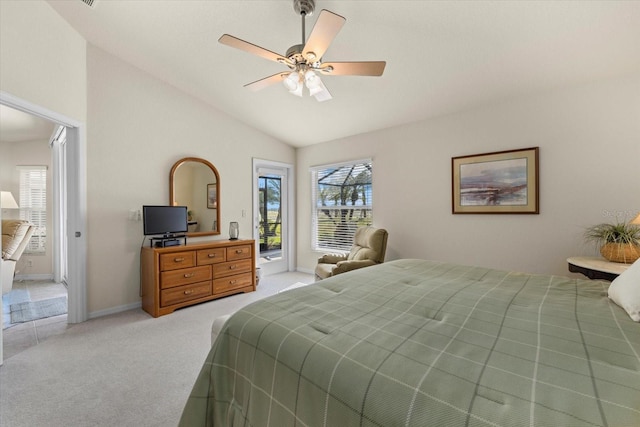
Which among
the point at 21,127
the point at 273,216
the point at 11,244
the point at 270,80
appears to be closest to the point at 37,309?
the point at 11,244

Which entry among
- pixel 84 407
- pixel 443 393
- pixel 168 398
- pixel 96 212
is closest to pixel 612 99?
pixel 443 393

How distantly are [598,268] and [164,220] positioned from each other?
14.5 feet

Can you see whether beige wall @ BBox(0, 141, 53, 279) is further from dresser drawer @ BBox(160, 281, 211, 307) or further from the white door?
the white door

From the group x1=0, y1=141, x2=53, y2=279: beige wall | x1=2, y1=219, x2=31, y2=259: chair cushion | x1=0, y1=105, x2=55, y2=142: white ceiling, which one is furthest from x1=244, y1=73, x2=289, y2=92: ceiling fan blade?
x1=0, y1=141, x2=53, y2=279: beige wall

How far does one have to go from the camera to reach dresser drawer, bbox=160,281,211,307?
3.26 m

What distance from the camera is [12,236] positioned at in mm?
4004

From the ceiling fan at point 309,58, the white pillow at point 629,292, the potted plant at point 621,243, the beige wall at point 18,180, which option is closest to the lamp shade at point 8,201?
the beige wall at point 18,180

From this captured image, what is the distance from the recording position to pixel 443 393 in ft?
2.32

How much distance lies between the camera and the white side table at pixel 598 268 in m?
2.15

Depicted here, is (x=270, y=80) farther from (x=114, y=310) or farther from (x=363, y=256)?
(x=114, y=310)

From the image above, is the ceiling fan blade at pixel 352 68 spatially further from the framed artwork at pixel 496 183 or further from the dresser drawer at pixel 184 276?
the dresser drawer at pixel 184 276

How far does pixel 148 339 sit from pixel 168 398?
3.35ft

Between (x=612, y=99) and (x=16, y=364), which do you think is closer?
(x=16, y=364)

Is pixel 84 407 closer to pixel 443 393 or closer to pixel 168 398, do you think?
pixel 168 398
